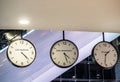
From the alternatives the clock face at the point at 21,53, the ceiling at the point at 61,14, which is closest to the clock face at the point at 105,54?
the ceiling at the point at 61,14

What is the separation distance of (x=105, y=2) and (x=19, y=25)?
1.24 metres

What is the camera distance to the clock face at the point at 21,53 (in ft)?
9.93

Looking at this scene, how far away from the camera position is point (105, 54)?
10.9 ft

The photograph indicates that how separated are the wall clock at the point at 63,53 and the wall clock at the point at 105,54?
0.34 metres

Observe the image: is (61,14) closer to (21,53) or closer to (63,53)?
(63,53)

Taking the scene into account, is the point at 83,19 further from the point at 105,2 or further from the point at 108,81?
the point at 108,81

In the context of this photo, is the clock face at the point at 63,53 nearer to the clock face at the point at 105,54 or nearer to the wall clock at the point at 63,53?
the wall clock at the point at 63,53

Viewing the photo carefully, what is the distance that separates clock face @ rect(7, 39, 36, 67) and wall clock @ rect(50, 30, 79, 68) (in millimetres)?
308

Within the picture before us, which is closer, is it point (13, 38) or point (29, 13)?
point (29, 13)

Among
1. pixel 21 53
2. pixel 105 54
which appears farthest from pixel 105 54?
pixel 21 53

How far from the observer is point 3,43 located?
3410 mm

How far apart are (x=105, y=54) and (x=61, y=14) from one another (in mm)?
919

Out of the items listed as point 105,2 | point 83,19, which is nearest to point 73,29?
point 83,19

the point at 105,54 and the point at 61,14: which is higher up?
the point at 61,14
